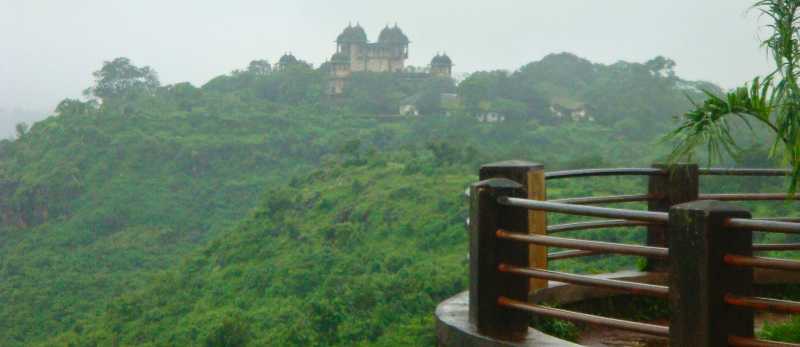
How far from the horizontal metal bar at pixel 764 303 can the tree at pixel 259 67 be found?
2498 inches

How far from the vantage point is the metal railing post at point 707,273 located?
2.19 m

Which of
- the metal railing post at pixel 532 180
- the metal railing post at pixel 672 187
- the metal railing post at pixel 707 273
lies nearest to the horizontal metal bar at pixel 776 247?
the metal railing post at pixel 672 187

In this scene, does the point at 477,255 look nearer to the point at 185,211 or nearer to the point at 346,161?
the point at 346,161

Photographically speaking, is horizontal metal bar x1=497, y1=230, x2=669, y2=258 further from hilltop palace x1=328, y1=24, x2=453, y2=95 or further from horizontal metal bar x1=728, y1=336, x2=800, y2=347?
hilltop palace x1=328, y1=24, x2=453, y2=95

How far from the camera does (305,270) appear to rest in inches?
1120

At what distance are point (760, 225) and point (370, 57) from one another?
55.5 meters

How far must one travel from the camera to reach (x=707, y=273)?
2197mm

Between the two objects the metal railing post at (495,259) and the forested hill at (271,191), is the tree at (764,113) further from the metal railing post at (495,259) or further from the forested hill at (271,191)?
the forested hill at (271,191)

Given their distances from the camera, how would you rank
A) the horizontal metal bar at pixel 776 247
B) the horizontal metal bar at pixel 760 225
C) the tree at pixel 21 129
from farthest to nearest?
the tree at pixel 21 129, the horizontal metal bar at pixel 776 247, the horizontal metal bar at pixel 760 225

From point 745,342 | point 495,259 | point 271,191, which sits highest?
point 495,259

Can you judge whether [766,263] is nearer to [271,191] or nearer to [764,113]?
[764,113]

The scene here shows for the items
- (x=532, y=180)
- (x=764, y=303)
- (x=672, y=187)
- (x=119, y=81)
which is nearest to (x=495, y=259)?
(x=532, y=180)

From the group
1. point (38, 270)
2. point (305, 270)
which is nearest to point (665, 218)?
point (305, 270)

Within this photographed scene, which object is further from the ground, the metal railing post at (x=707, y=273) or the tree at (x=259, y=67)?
the tree at (x=259, y=67)
